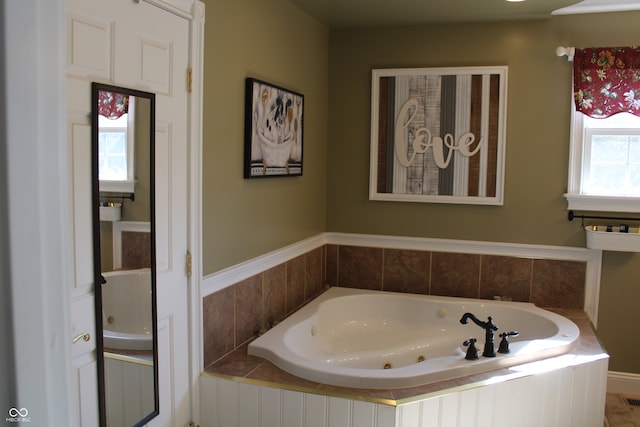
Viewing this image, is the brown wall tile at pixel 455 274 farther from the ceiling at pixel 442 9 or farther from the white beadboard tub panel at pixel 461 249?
the ceiling at pixel 442 9

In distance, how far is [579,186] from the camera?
3725 millimetres

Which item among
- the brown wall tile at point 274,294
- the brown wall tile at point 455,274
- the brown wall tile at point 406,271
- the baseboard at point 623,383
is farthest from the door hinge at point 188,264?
the baseboard at point 623,383

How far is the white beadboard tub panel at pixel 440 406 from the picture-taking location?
2.34 meters

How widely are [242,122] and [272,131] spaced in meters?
0.33

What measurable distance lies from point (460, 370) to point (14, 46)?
2514mm

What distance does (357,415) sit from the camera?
7.64 ft

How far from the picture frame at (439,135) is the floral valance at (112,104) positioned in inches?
94.4

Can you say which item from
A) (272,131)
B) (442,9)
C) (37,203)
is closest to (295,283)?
(272,131)

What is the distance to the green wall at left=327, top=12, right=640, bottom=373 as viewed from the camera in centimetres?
369

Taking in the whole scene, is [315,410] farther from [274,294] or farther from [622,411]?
[622,411]

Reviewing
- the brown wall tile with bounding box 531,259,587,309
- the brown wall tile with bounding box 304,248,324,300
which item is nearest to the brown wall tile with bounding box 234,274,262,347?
Answer: the brown wall tile with bounding box 304,248,324,300

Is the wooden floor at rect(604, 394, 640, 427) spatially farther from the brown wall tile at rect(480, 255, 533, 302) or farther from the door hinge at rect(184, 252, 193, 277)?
the door hinge at rect(184, 252, 193, 277)

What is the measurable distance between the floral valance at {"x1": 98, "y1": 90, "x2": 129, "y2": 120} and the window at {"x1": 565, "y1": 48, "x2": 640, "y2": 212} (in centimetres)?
294

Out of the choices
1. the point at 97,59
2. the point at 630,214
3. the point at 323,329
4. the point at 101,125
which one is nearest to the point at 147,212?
the point at 101,125
